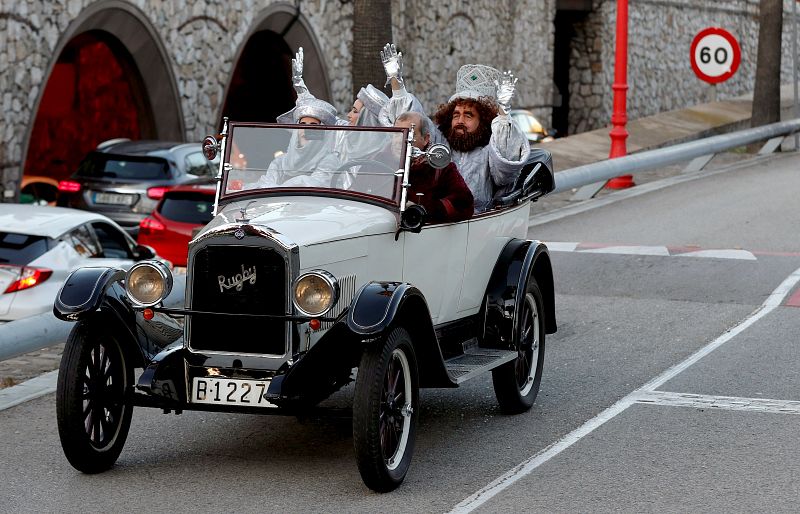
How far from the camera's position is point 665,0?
41188 millimetres

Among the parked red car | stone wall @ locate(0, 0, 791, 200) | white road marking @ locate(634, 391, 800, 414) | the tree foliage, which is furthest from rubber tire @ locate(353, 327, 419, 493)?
the tree foliage

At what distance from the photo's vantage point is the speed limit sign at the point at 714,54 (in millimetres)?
23406

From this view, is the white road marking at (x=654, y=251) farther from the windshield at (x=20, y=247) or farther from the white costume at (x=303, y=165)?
the white costume at (x=303, y=165)

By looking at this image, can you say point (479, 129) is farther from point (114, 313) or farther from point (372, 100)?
point (114, 313)

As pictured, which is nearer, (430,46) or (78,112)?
(78,112)

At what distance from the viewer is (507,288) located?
8.32m

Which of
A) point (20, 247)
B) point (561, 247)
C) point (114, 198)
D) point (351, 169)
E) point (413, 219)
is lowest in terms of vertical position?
point (561, 247)

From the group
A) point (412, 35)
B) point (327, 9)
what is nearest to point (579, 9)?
point (412, 35)

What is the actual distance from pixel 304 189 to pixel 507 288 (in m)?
1.50

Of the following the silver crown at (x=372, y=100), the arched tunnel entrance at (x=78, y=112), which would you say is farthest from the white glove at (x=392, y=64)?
the arched tunnel entrance at (x=78, y=112)

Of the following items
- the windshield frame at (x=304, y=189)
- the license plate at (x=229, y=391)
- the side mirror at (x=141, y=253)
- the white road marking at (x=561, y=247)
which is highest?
the windshield frame at (x=304, y=189)

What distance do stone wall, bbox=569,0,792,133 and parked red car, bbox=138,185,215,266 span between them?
934 inches

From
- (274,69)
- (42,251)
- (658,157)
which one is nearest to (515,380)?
(42,251)

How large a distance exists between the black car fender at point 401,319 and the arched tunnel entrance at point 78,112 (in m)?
18.3
